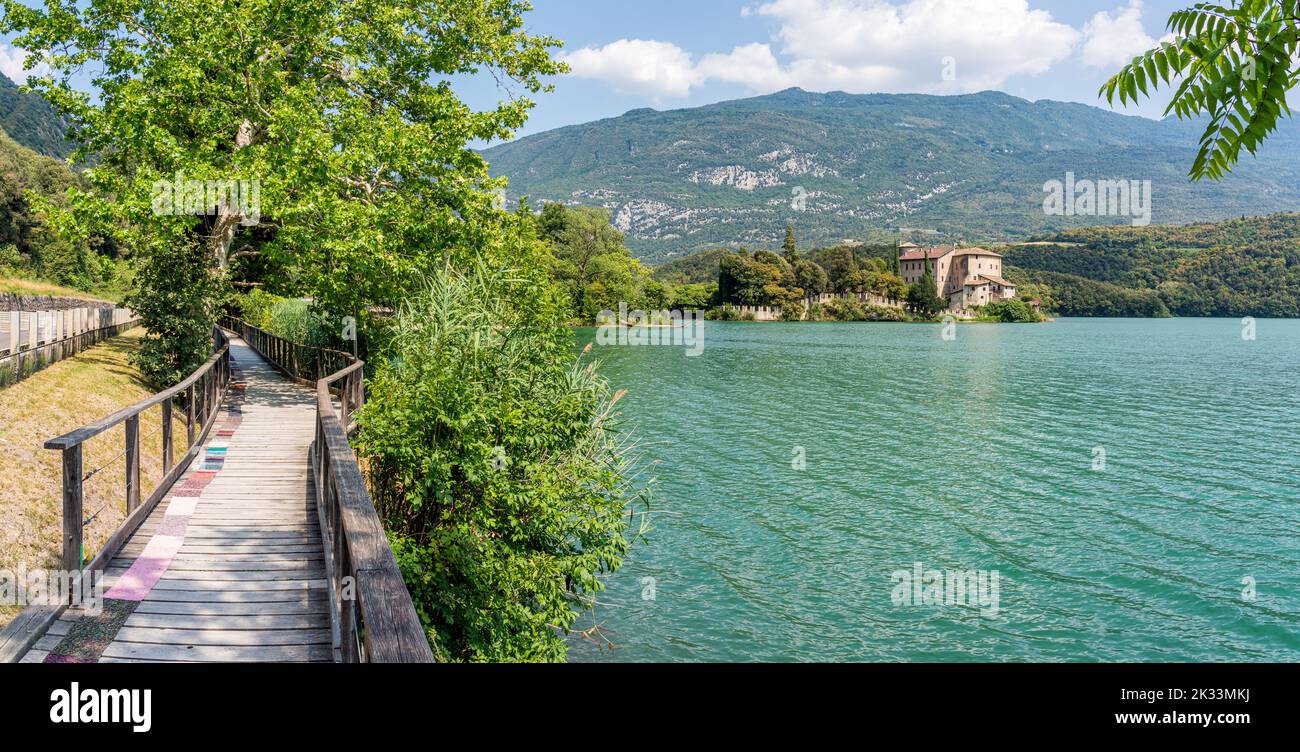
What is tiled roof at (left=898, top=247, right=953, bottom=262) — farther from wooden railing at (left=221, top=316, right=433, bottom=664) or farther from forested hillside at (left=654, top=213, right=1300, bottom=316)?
wooden railing at (left=221, top=316, right=433, bottom=664)

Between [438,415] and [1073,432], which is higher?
[438,415]

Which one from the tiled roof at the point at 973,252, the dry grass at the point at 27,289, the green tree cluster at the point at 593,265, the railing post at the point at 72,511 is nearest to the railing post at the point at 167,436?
the railing post at the point at 72,511

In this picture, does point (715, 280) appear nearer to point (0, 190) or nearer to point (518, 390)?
point (0, 190)

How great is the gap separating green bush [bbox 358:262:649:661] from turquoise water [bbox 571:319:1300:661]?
2.09 meters

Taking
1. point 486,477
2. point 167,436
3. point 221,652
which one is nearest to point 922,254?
point 486,477

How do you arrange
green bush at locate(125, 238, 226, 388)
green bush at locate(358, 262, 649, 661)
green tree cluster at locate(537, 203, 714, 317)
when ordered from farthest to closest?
green tree cluster at locate(537, 203, 714, 317)
green bush at locate(125, 238, 226, 388)
green bush at locate(358, 262, 649, 661)

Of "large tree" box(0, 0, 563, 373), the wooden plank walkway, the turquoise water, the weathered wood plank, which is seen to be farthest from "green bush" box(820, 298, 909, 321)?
the weathered wood plank

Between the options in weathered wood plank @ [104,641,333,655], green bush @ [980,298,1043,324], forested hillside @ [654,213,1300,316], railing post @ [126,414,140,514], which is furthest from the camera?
green bush @ [980,298,1043,324]

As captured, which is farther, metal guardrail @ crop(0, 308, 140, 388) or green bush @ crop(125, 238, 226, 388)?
green bush @ crop(125, 238, 226, 388)

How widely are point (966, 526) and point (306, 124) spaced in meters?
17.4

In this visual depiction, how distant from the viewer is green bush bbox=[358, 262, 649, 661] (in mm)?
10359

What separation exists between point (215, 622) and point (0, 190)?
202 feet
